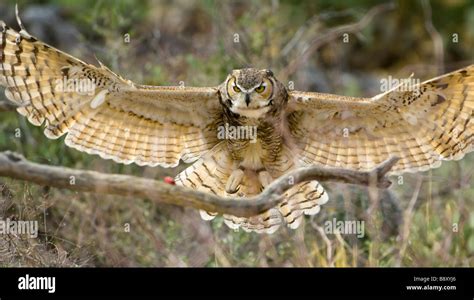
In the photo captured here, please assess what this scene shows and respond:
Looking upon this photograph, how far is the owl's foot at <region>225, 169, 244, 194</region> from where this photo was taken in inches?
258

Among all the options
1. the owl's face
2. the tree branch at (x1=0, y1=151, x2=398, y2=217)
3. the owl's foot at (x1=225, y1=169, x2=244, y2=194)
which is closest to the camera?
the tree branch at (x1=0, y1=151, x2=398, y2=217)

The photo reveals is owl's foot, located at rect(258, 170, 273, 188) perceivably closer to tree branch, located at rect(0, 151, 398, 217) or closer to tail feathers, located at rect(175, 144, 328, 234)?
tail feathers, located at rect(175, 144, 328, 234)

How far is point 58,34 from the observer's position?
40.7 feet

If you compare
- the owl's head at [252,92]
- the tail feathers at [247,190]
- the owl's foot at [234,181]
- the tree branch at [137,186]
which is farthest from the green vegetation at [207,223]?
the tree branch at [137,186]

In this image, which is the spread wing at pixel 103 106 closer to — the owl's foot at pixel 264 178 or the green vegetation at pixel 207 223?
the owl's foot at pixel 264 178

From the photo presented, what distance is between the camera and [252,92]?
6.14m

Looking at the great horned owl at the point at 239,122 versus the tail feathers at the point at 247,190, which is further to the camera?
the tail feathers at the point at 247,190

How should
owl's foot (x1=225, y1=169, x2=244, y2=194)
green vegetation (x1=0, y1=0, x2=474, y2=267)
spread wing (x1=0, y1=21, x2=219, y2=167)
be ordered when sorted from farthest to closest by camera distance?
green vegetation (x1=0, y1=0, x2=474, y2=267) < owl's foot (x1=225, y1=169, x2=244, y2=194) < spread wing (x1=0, y1=21, x2=219, y2=167)

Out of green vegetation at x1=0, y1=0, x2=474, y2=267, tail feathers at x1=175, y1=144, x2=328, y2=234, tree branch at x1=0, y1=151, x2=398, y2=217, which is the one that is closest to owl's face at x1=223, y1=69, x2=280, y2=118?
tail feathers at x1=175, y1=144, x2=328, y2=234

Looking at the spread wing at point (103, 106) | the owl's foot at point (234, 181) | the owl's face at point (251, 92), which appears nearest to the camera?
the spread wing at point (103, 106)

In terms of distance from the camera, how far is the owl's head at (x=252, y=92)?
613 cm

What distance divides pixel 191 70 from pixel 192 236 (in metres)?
2.13

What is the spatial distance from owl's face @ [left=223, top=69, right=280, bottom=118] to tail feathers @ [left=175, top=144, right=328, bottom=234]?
1.75 ft
